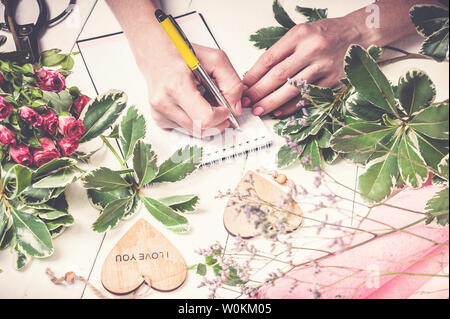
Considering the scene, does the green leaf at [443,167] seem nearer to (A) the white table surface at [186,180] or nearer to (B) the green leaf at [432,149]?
(B) the green leaf at [432,149]

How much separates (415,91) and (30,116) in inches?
21.3

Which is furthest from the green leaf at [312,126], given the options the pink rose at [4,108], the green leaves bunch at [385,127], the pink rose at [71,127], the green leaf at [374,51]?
the pink rose at [4,108]

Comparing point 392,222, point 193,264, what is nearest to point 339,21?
point 392,222

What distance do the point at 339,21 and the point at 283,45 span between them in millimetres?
92

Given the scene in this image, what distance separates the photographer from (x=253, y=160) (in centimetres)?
60

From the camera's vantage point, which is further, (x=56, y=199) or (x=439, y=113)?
(x=56, y=199)

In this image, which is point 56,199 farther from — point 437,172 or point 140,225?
point 437,172

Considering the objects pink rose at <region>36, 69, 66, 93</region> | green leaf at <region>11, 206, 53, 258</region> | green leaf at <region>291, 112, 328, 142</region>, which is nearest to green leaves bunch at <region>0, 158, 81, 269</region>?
green leaf at <region>11, 206, 53, 258</region>

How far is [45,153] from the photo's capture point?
0.58m

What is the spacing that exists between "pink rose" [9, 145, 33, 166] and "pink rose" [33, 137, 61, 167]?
0.01 m

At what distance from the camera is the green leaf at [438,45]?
0.52 meters

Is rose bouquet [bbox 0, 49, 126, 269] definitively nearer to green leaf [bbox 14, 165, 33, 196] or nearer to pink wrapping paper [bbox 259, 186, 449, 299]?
green leaf [bbox 14, 165, 33, 196]

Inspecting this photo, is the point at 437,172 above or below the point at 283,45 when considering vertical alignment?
below

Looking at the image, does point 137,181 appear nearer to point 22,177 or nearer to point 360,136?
point 22,177
